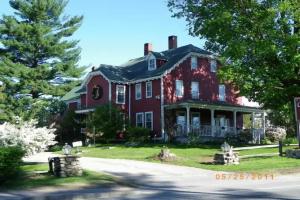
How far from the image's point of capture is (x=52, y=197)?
14.7 metres

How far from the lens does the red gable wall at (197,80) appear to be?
45625mm

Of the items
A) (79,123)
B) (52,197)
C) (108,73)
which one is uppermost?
(108,73)

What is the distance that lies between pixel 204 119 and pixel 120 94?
27.3ft

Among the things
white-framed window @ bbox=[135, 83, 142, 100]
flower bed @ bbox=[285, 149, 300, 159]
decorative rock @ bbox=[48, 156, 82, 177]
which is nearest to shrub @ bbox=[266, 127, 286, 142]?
white-framed window @ bbox=[135, 83, 142, 100]

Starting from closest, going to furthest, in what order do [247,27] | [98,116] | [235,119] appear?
[247,27] → [98,116] → [235,119]

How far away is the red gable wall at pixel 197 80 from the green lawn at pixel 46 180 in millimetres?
25573

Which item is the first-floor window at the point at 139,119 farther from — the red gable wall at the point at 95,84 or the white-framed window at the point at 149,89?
the red gable wall at the point at 95,84

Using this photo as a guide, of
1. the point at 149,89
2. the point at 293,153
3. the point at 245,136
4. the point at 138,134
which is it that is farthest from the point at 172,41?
the point at 293,153

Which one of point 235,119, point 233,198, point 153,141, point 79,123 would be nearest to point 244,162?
point 233,198

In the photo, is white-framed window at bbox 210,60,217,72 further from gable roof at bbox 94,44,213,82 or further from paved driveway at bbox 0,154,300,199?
paved driveway at bbox 0,154,300,199

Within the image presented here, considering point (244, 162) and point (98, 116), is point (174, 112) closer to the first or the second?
point (98, 116)

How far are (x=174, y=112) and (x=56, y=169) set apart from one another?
89.3 feet

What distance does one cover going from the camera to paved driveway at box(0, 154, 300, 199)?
1469 centimetres

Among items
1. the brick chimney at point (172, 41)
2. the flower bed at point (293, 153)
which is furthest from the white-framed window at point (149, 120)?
the flower bed at point (293, 153)
